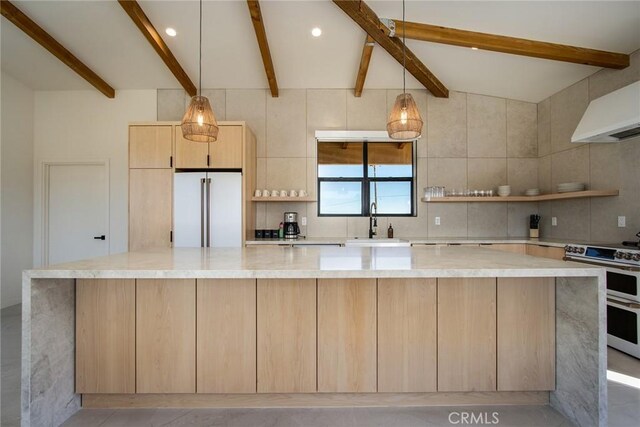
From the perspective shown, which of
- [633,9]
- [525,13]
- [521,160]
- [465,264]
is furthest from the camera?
[521,160]

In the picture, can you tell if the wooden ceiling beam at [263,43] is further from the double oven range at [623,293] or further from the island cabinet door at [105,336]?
the double oven range at [623,293]

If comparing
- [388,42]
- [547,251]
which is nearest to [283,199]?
[388,42]

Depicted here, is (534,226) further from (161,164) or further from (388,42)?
(161,164)

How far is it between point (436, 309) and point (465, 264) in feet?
1.44

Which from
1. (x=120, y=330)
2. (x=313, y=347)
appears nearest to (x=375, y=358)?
(x=313, y=347)

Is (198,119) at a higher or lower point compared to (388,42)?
lower

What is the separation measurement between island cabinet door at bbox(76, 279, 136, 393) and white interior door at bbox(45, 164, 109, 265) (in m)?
3.28

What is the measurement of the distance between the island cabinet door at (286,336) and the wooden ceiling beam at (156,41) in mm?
3176

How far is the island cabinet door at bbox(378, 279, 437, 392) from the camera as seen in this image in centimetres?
180

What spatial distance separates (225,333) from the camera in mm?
1788

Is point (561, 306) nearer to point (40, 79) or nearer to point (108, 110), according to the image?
point (108, 110)

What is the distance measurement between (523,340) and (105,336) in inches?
99.7

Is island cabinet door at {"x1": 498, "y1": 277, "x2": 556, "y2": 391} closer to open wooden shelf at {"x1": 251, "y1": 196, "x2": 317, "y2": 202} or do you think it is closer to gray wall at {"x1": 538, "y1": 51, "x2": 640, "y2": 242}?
gray wall at {"x1": 538, "y1": 51, "x2": 640, "y2": 242}

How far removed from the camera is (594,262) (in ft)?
9.35
